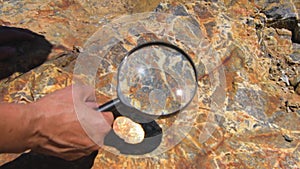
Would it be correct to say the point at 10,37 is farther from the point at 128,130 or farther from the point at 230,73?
the point at 230,73

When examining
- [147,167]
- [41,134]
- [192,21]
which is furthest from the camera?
[192,21]

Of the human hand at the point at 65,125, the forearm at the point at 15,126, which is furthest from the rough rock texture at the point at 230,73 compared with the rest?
the forearm at the point at 15,126

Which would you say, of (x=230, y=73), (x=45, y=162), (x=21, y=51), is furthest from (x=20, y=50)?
(x=230, y=73)

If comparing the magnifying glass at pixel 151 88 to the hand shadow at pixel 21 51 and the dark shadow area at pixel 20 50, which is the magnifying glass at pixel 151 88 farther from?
the dark shadow area at pixel 20 50

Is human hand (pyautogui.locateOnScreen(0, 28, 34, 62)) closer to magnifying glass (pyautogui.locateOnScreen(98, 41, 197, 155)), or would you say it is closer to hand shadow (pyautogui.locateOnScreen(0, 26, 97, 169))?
Result: hand shadow (pyautogui.locateOnScreen(0, 26, 97, 169))

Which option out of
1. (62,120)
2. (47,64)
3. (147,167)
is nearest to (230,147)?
(147,167)

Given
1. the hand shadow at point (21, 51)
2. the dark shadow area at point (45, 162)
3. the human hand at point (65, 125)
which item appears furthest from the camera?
the hand shadow at point (21, 51)

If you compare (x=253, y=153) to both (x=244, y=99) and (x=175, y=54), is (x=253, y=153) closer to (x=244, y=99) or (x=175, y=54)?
(x=244, y=99)
